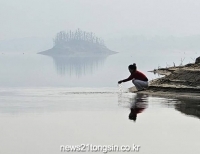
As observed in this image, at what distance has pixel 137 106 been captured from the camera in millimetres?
18625

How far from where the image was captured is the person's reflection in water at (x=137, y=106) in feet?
51.8

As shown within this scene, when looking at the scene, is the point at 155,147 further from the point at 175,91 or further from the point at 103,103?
the point at 175,91

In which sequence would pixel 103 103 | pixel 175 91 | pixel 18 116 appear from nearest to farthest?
pixel 18 116 → pixel 103 103 → pixel 175 91

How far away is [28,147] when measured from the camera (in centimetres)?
1093

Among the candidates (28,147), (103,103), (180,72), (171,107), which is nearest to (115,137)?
(28,147)

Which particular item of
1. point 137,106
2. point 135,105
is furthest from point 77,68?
point 137,106

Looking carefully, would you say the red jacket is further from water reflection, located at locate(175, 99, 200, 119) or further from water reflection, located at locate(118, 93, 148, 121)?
water reflection, located at locate(175, 99, 200, 119)

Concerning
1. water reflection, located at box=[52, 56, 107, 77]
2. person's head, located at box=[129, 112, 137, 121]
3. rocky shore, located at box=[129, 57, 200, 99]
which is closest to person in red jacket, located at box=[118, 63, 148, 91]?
rocky shore, located at box=[129, 57, 200, 99]

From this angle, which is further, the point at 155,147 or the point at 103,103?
the point at 103,103

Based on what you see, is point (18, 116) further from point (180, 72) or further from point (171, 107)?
point (180, 72)

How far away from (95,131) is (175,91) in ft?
44.2

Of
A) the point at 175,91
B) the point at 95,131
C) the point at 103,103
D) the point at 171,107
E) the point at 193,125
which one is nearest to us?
the point at 95,131

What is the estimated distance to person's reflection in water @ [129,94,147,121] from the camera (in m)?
15.8

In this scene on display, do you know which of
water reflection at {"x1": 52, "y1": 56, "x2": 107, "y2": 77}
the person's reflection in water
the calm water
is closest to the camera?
the calm water
